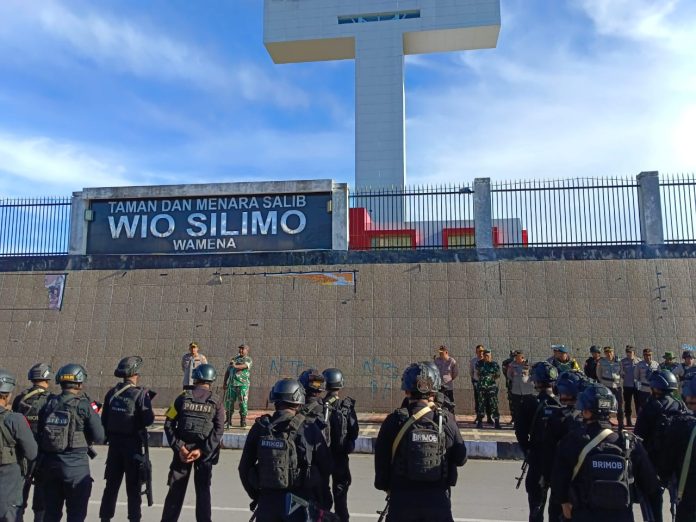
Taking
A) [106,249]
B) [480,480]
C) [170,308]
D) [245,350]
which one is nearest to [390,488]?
[480,480]

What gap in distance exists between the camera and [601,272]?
564 inches

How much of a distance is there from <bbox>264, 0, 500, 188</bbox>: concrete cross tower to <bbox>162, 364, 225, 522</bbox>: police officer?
2309cm

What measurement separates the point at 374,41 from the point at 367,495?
82.5 ft

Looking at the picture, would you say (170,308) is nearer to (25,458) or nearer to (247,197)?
(247,197)

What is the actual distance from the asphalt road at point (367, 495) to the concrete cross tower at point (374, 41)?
20311 millimetres

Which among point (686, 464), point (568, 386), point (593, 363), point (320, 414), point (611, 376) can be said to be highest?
point (593, 363)

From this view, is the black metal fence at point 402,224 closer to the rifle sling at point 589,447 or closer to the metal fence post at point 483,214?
the metal fence post at point 483,214

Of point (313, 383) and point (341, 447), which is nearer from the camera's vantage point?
point (341, 447)

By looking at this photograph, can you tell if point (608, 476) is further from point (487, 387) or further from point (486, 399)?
point (486, 399)

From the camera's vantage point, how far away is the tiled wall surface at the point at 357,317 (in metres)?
13.9

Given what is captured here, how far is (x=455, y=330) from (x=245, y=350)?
16.4 feet

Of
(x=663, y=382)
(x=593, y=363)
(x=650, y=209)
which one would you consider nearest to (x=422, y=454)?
(x=663, y=382)

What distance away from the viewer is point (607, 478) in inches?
148

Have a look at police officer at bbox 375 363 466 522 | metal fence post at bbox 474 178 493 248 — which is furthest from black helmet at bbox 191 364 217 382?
metal fence post at bbox 474 178 493 248
